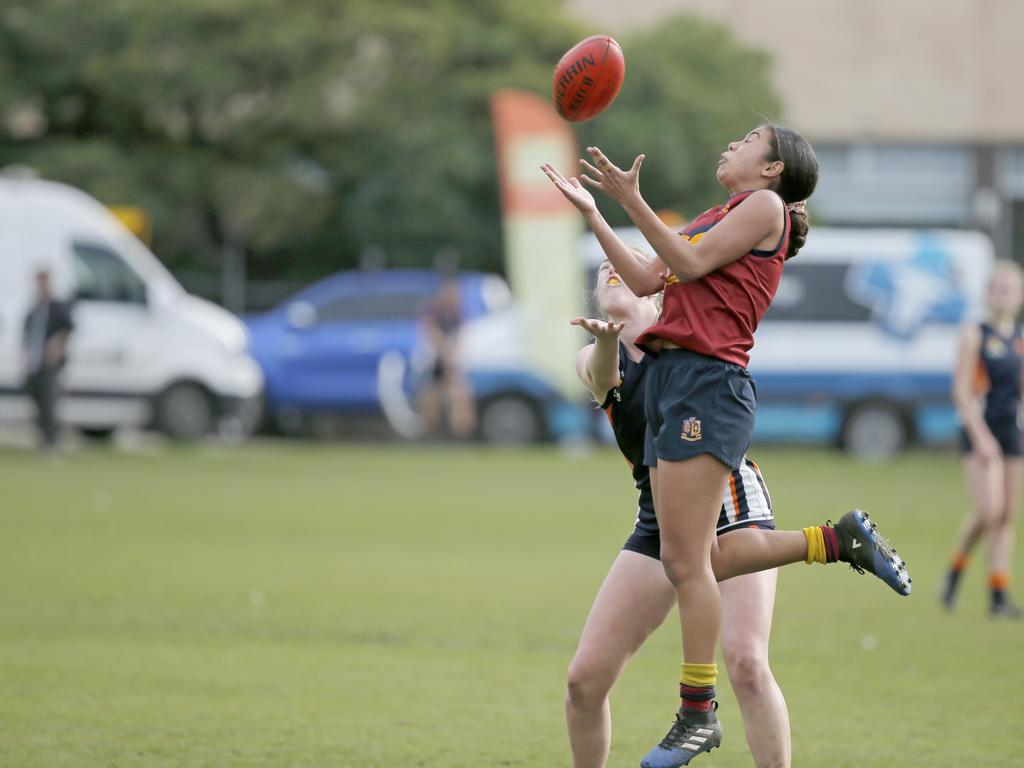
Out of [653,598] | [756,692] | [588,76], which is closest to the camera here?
[756,692]

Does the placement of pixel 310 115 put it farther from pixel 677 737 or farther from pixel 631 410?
pixel 677 737

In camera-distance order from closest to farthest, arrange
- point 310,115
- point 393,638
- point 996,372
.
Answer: point 393,638 → point 996,372 → point 310,115

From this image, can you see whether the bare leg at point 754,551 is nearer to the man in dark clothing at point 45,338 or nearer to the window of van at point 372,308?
the man in dark clothing at point 45,338

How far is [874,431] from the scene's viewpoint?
83.8ft

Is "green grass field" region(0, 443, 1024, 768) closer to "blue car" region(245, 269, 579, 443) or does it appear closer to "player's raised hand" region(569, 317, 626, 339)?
"player's raised hand" region(569, 317, 626, 339)

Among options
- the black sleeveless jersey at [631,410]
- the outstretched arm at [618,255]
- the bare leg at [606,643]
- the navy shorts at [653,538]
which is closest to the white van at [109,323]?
the black sleeveless jersey at [631,410]

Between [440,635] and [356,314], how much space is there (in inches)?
646

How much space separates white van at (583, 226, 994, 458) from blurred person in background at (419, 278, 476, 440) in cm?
240

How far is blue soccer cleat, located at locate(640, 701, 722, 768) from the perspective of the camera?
506cm

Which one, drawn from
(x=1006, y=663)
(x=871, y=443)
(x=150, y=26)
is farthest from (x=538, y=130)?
(x=1006, y=663)

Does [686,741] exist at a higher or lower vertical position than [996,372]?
lower

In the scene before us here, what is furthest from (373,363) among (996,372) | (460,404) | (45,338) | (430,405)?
(996,372)

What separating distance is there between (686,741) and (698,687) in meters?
0.17

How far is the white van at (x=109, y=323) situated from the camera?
945 inches
